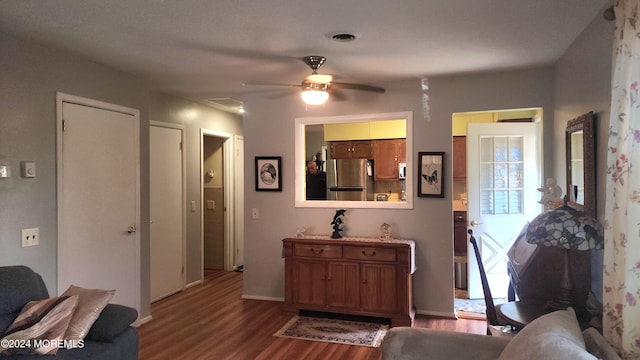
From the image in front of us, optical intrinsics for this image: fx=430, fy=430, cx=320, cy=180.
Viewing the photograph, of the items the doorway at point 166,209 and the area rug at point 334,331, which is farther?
the doorway at point 166,209

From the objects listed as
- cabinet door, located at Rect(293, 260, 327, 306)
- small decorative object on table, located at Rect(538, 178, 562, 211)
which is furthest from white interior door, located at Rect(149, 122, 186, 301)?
small decorative object on table, located at Rect(538, 178, 562, 211)

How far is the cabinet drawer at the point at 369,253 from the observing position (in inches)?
156

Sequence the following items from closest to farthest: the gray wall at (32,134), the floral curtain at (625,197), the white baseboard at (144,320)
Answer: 1. the floral curtain at (625,197)
2. the gray wall at (32,134)
3. the white baseboard at (144,320)

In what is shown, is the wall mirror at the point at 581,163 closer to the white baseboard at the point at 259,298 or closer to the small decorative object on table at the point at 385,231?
the small decorative object on table at the point at 385,231

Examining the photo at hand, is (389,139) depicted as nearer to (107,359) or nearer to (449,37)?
(449,37)

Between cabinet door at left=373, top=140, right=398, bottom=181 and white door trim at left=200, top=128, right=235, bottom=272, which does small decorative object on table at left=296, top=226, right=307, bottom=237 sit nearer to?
cabinet door at left=373, top=140, right=398, bottom=181

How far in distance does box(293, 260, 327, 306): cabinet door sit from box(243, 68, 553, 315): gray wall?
50 cm

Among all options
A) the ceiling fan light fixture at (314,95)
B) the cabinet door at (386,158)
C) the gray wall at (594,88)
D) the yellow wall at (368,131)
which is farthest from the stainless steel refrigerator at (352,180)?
the gray wall at (594,88)

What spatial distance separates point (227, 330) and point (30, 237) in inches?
69.0

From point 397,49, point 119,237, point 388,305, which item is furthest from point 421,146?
point 119,237

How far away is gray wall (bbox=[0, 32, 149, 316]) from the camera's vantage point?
288cm

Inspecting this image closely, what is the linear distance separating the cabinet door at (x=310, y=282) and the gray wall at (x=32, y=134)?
2055 mm

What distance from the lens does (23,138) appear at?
9.80 ft

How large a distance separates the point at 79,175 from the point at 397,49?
269 cm
